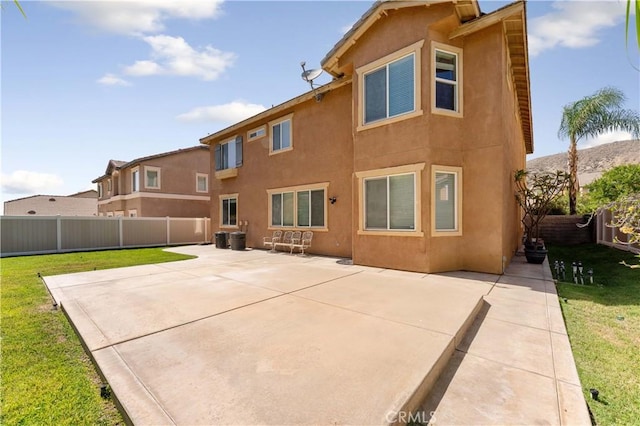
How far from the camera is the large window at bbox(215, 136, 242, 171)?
17.3 m

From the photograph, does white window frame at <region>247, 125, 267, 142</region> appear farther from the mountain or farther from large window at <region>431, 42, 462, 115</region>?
the mountain

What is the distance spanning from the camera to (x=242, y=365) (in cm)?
329

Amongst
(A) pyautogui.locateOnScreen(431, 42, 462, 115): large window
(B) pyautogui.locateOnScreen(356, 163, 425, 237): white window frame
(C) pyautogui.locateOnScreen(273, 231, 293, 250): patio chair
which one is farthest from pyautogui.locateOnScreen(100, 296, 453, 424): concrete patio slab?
(C) pyautogui.locateOnScreen(273, 231, 293, 250): patio chair

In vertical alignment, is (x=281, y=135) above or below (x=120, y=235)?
above

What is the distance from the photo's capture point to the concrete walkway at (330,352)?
8.70ft

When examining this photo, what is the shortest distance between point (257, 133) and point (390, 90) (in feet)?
29.4

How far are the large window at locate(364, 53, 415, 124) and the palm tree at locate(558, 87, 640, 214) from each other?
15.2 meters

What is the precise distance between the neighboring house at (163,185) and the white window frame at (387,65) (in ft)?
65.6

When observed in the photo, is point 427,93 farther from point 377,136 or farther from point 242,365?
point 242,365

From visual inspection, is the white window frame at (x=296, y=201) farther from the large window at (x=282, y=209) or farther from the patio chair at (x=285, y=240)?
the patio chair at (x=285, y=240)

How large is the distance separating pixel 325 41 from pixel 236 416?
12.5 metres

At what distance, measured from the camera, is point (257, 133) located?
16203 mm

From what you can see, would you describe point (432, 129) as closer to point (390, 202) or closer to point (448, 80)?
point (448, 80)

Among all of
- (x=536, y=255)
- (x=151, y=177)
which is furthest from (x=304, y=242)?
(x=151, y=177)
